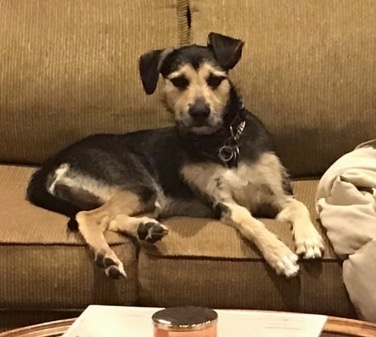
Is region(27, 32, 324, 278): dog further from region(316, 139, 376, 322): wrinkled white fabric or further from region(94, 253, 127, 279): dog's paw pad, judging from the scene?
region(94, 253, 127, 279): dog's paw pad

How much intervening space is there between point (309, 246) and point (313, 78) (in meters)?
0.74

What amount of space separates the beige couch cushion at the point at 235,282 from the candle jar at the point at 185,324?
28.2 inches

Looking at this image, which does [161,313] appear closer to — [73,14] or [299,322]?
[299,322]

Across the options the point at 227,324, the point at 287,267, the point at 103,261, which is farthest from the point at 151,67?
the point at 227,324

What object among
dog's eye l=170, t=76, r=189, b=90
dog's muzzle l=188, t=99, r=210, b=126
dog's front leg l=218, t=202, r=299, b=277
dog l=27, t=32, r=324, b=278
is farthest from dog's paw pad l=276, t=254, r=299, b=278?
dog's eye l=170, t=76, r=189, b=90

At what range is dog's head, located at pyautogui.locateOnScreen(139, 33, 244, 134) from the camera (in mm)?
2428

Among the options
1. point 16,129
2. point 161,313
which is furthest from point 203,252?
point 16,129

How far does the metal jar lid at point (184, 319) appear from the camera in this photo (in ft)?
4.28

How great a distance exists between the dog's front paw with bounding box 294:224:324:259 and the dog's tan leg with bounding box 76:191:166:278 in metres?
0.34

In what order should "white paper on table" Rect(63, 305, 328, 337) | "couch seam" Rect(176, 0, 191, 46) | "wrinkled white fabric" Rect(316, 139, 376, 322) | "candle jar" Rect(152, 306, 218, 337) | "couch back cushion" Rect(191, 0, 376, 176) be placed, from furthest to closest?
"couch seam" Rect(176, 0, 191, 46) < "couch back cushion" Rect(191, 0, 376, 176) < "wrinkled white fabric" Rect(316, 139, 376, 322) < "white paper on table" Rect(63, 305, 328, 337) < "candle jar" Rect(152, 306, 218, 337)

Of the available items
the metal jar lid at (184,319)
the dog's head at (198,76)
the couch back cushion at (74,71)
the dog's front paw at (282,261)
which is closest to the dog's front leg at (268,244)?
the dog's front paw at (282,261)

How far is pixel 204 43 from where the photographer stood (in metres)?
2.71

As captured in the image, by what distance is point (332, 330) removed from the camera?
5.08 ft

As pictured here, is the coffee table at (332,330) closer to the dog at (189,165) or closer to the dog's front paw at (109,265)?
the dog's front paw at (109,265)
